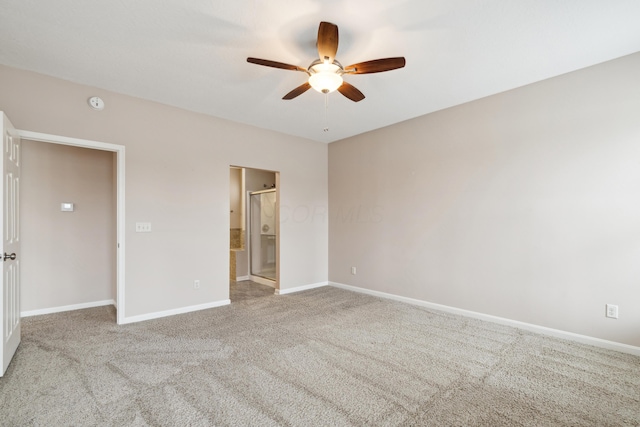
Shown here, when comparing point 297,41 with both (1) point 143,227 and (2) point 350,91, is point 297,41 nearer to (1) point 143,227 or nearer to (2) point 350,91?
(2) point 350,91

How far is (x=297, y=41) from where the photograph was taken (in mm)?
2523

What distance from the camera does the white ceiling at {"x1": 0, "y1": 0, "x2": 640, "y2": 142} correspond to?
215 cm

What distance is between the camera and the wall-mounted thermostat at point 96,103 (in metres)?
3.30

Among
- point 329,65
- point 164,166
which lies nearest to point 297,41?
point 329,65

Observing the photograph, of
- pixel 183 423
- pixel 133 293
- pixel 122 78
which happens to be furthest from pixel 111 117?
pixel 183 423

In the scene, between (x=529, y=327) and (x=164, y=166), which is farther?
(x=164, y=166)

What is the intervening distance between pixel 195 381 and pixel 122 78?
2.99m

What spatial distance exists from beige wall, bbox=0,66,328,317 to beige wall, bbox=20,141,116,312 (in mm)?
1112

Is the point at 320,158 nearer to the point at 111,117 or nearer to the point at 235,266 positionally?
the point at 235,266

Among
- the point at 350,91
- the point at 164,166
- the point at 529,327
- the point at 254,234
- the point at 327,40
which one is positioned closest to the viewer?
the point at 327,40

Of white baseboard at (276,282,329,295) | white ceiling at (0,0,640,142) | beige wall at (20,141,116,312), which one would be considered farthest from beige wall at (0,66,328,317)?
beige wall at (20,141,116,312)

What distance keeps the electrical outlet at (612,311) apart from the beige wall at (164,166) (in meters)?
4.28

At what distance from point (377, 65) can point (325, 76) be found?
417 millimetres

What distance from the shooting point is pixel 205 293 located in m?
4.14
